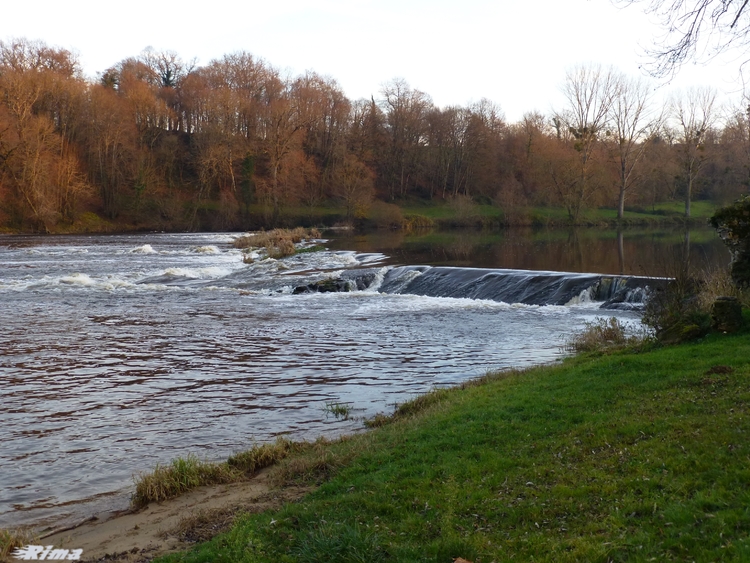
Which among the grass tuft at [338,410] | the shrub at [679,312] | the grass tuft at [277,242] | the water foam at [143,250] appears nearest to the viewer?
the grass tuft at [338,410]

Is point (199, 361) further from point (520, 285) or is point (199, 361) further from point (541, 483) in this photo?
point (520, 285)

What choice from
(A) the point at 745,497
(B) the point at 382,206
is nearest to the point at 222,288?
(A) the point at 745,497

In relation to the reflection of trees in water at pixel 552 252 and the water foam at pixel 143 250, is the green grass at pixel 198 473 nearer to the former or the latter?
the reflection of trees in water at pixel 552 252

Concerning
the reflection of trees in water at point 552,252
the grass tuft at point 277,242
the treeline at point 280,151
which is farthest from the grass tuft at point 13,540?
the treeline at point 280,151

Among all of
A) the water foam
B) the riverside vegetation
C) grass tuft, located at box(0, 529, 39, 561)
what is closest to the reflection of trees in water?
the water foam

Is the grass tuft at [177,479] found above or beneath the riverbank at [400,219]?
beneath

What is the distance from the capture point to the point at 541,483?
5.94 meters

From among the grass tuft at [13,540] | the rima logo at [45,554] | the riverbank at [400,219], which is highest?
the riverbank at [400,219]

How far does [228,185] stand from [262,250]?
36.6m

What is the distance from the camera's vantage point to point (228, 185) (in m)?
77.0

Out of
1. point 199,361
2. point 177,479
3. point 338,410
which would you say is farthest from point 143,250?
point 177,479

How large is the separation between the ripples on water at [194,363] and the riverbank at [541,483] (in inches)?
101

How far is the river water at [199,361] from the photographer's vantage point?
9.02 metres

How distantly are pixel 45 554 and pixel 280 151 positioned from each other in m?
71.5
